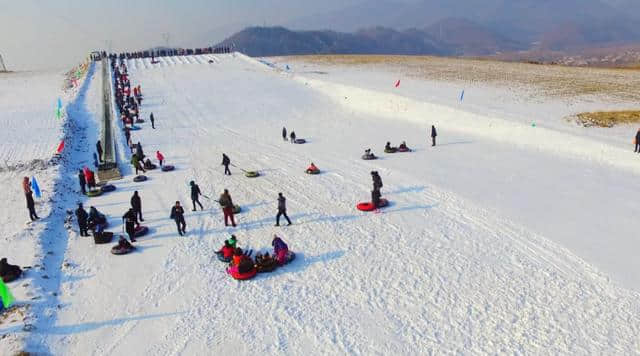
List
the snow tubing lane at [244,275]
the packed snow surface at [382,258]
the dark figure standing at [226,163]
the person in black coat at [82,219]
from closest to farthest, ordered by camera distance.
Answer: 1. the packed snow surface at [382,258]
2. the snow tubing lane at [244,275]
3. the person in black coat at [82,219]
4. the dark figure standing at [226,163]

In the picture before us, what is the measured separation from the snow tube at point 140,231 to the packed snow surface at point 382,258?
44cm

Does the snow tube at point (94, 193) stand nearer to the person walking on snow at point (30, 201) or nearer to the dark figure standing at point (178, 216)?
the person walking on snow at point (30, 201)

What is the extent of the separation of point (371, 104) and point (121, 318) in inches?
1215

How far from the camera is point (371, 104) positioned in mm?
39031

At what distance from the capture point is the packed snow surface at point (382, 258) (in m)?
11.0

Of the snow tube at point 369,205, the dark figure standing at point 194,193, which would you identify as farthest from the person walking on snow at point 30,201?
the snow tube at point 369,205

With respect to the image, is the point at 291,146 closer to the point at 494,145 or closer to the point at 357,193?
the point at 357,193

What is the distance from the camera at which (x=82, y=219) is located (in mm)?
16406

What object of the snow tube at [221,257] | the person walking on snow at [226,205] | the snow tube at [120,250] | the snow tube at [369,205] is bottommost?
the snow tube at [120,250]

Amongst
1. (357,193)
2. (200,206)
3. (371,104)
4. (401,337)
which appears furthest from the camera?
(371,104)

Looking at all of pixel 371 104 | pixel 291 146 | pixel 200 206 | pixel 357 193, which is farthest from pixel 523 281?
pixel 371 104

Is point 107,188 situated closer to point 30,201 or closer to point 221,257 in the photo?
point 30,201

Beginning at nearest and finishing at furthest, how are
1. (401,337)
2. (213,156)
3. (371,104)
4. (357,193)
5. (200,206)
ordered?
(401,337), (200,206), (357,193), (213,156), (371,104)

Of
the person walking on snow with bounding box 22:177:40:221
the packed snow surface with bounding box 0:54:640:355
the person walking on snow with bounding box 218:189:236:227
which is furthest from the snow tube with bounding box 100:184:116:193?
the person walking on snow with bounding box 218:189:236:227
